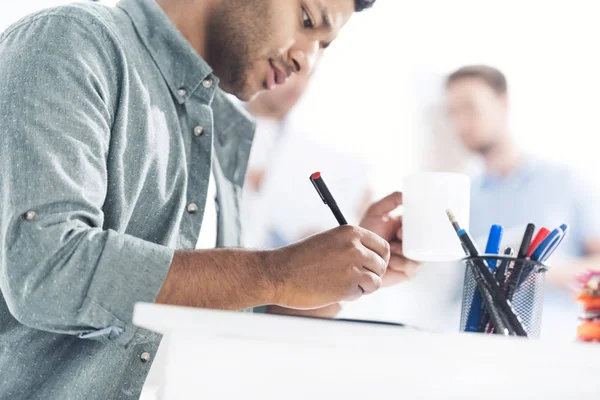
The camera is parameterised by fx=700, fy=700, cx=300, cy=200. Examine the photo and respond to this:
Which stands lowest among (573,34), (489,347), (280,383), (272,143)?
(272,143)

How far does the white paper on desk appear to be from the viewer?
1.75 m

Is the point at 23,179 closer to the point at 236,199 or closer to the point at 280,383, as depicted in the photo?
the point at 280,383

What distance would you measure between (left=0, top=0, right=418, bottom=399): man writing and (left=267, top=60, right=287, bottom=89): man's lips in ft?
0.48

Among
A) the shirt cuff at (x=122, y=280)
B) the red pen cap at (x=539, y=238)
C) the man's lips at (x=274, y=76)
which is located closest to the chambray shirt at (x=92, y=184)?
the shirt cuff at (x=122, y=280)

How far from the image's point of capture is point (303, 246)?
71 centimetres

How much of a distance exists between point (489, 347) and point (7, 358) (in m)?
0.55

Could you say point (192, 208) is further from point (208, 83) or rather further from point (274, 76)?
point (274, 76)

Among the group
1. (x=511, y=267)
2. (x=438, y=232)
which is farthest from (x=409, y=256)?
(x=511, y=267)

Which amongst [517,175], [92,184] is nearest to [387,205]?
[92,184]

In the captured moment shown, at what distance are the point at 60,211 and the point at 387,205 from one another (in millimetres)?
551

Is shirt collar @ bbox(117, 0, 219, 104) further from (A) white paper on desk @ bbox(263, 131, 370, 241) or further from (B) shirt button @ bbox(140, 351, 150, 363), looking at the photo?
(A) white paper on desk @ bbox(263, 131, 370, 241)

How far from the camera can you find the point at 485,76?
1789 mm

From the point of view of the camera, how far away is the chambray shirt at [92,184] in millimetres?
653

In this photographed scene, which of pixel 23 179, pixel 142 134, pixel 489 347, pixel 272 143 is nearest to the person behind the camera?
pixel 489 347
